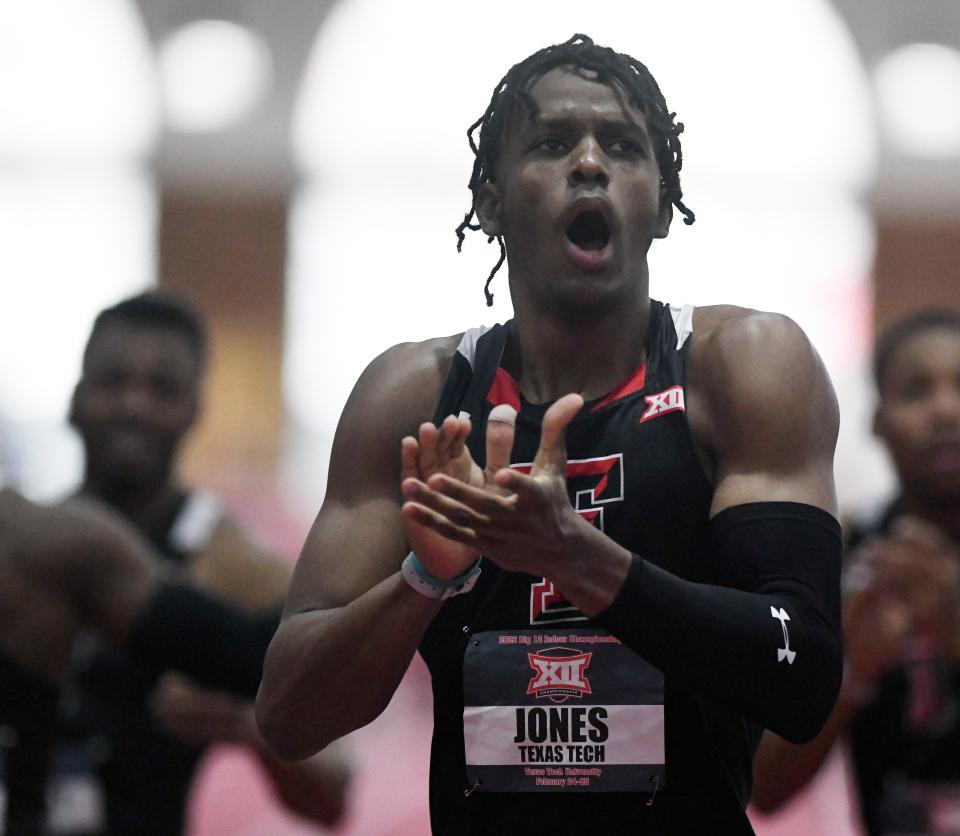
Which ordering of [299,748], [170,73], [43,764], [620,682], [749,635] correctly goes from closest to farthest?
[749,635], [620,682], [299,748], [43,764], [170,73]

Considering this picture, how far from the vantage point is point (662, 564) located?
2.40 meters

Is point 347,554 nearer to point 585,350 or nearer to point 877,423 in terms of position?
point 585,350

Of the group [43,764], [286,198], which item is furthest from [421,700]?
[286,198]

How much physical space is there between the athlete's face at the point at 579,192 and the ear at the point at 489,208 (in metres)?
0.08

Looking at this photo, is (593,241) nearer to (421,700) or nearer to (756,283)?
(421,700)

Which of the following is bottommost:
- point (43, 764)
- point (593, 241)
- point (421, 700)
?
point (421, 700)

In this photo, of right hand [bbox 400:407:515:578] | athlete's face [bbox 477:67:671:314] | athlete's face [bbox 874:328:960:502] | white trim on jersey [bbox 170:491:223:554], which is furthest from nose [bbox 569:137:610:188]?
white trim on jersey [bbox 170:491:223:554]

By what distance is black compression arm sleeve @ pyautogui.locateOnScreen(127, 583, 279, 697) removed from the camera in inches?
143

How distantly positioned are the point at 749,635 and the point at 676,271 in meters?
17.0

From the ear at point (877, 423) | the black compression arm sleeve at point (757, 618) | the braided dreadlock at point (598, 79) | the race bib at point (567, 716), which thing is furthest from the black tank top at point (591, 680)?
the ear at point (877, 423)

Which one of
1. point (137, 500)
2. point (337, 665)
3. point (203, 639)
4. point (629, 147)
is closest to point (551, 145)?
point (629, 147)

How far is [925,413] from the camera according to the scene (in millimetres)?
4645

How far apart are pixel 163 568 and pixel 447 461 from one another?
242cm

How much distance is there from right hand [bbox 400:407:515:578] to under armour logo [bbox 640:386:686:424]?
352 millimetres
